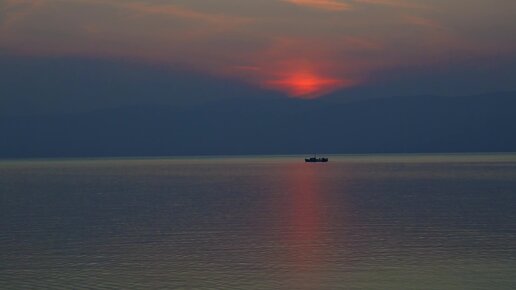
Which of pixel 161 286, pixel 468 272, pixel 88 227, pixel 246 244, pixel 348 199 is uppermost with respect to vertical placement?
pixel 348 199

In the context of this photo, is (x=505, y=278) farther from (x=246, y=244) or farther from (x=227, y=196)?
(x=227, y=196)

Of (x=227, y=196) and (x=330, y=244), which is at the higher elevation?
(x=227, y=196)

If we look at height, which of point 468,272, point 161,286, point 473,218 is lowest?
point 161,286

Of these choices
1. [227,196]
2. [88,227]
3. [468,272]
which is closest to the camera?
[468,272]

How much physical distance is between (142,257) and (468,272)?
50.9 feet

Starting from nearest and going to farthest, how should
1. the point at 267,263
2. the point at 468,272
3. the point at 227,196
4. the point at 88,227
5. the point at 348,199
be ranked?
the point at 468,272 → the point at 267,263 → the point at 88,227 → the point at 348,199 → the point at 227,196

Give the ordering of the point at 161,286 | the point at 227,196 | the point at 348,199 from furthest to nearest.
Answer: the point at 227,196
the point at 348,199
the point at 161,286

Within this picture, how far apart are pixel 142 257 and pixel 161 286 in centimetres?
819

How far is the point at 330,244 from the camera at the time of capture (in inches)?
1735

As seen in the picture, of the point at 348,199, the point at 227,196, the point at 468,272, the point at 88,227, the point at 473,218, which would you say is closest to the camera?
the point at 468,272

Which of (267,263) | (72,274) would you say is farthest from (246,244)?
(72,274)

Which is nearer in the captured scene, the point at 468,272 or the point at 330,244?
the point at 468,272

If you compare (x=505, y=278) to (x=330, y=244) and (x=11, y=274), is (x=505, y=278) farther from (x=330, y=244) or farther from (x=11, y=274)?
(x=11, y=274)

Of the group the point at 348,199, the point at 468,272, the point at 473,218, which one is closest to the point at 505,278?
the point at 468,272
